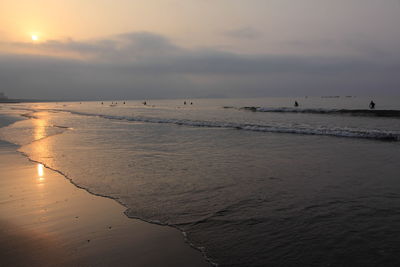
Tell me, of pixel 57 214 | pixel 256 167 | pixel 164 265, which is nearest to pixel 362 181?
pixel 256 167

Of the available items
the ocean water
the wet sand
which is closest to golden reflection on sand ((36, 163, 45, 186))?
the ocean water

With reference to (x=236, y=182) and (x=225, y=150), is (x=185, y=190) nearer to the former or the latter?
(x=236, y=182)

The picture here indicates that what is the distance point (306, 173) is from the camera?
934cm

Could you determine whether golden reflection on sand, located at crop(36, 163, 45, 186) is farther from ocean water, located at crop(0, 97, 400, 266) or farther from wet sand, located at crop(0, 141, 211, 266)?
wet sand, located at crop(0, 141, 211, 266)

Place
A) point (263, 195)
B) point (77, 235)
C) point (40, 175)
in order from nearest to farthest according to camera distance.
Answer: point (77, 235)
point (263, 195)
point (40, 175)

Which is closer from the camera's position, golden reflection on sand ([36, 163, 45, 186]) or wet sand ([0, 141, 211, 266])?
wet sand ([0, 141, 211, 266])

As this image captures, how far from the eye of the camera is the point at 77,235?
5055 mm

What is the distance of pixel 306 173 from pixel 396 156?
17.2 feet

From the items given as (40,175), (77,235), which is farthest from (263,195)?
(40,175)

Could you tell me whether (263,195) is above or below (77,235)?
above

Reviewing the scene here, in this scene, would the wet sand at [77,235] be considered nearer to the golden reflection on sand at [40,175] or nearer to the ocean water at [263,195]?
the ocean water at [263,195]

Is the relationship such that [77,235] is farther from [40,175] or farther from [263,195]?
[40,175]

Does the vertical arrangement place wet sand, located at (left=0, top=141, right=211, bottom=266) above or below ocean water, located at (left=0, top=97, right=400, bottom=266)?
below

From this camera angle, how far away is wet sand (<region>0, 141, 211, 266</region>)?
4273 mm
